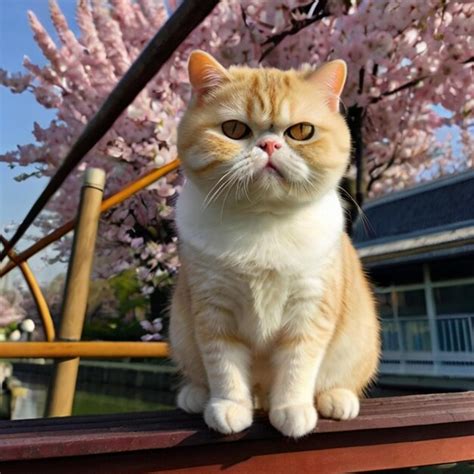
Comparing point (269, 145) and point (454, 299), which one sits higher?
point (454, 299)

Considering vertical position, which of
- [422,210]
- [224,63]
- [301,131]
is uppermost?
[422,210]

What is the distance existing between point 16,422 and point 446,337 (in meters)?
6.12

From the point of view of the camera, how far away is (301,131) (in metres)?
0.95

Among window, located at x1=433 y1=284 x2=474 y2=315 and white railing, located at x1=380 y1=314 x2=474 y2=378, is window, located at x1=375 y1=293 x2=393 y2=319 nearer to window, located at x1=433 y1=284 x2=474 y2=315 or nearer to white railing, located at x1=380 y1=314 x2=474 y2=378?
white railing, located at x1=380 y1=314 x2=474 y2=378

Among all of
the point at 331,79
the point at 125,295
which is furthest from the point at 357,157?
the point at 125,295

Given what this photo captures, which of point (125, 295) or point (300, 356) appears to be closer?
point (300, 356)

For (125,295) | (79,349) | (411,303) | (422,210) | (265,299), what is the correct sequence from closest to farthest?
(265,299) < (79,349) < (411,303) < (422,210) < (125,295)

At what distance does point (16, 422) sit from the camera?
940 mm

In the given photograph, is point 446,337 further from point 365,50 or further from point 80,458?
point 80,458

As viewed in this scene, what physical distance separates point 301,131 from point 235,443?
577mm

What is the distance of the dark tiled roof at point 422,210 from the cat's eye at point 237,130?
5.69 metres

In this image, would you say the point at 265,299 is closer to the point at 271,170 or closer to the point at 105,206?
the point at 271,170

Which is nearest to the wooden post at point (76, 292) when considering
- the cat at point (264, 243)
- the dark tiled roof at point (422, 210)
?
the cat at point (264, 243)

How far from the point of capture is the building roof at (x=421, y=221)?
5985mm
